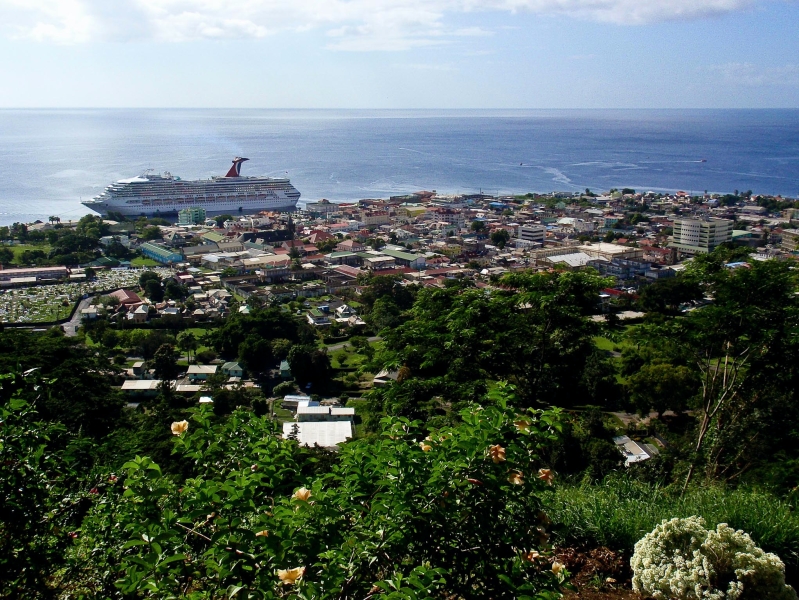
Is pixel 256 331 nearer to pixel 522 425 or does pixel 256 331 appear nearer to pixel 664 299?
pixel 664 299

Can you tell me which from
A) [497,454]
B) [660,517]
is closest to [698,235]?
[660,517]

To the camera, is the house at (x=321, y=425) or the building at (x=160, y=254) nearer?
the house at (x=321, y=425)

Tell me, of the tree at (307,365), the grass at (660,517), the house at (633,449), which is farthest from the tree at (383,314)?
the grass at (660,517)

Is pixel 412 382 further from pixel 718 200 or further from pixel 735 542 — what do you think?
pixel 718 200

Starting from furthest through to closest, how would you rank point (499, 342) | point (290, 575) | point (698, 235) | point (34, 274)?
point (698, 235)
point (34, 274)
point (499, 342)
point (290, 575)

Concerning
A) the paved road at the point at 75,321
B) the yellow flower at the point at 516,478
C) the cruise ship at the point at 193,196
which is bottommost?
the paved road at the point at 75,321

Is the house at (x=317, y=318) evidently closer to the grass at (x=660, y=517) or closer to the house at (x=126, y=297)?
the house at (x=126, y=297)
